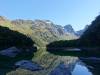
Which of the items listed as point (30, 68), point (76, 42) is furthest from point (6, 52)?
point (76, 42)

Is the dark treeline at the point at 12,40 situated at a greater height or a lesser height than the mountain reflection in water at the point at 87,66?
greater

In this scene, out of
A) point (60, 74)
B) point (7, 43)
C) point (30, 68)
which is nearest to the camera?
point (60, 74)

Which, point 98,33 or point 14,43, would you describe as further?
point 98,33

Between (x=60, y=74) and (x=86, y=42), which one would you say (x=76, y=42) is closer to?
(x=86, y=42)

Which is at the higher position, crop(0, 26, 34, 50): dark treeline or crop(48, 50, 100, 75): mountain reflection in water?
crop(0, 26, 34, 50): dark treeline

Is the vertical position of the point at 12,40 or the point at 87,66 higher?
the point at 12,40

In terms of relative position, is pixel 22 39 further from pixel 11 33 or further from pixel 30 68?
pixel 30 68

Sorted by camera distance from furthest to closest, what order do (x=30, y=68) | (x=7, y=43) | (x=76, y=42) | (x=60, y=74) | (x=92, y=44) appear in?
(x=76, y=42), (x=92, y=44), (x=7, y=43), (x=30, y=68), (x=60, y=74)

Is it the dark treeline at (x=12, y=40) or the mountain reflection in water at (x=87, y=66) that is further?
the dark treeline at (x=12, y=40)

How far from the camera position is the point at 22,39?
140875 mm

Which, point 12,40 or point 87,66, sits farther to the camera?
point 12,40

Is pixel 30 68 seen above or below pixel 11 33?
below

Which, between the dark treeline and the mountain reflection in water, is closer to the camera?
the mountain reflection in water

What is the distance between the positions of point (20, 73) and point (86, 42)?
143m
